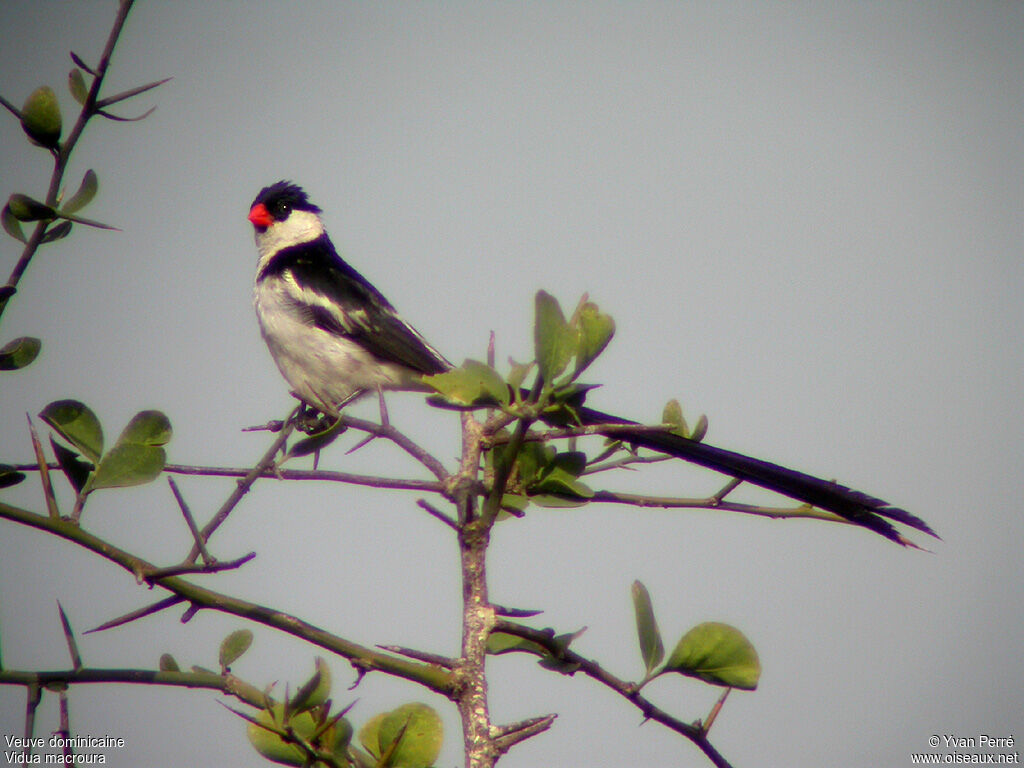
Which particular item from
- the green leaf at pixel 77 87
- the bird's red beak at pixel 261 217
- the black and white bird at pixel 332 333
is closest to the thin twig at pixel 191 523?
the green leaf at pixel 77 87

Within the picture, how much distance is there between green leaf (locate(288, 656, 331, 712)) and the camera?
1.20 metres

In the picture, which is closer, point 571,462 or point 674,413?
point 571,462

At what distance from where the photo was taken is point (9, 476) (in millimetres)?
1217

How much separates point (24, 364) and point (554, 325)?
0.73m

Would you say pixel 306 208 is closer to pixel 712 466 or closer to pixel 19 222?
pixel 712 466

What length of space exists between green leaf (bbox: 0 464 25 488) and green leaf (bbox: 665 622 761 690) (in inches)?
36.4

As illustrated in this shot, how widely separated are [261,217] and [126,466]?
4796 millimetres

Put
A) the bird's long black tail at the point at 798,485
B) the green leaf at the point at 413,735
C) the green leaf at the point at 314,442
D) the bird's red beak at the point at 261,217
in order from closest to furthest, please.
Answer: the green leaf at the point at 413,735, the green leaf at the point at 314,442, the bird's long black tail at the point at 798,485, the bird's red beak at the point at 261,217

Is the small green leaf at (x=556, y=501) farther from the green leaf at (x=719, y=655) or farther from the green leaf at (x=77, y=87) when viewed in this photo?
the green leaf at (x=77, y=87)

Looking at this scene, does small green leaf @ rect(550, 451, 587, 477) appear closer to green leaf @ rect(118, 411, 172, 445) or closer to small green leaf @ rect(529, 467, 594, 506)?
small green leaf @ rect(529, 467, 594, 506)

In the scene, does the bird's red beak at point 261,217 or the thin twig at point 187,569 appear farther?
the bird's red beak at point 261,217

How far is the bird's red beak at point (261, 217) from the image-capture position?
18.8 feet

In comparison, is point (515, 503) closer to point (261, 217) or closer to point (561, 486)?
point (561, 486)

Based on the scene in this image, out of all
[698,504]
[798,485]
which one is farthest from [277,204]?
[698,504]
